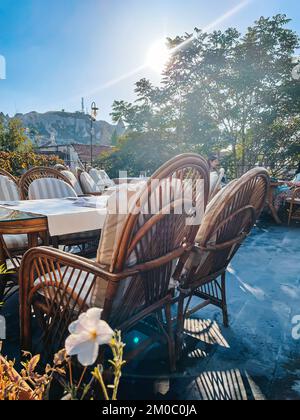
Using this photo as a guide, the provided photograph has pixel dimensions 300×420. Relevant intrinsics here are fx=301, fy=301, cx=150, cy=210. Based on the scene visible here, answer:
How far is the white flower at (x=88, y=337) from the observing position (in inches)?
20.8

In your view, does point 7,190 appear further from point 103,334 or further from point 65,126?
point 65,126

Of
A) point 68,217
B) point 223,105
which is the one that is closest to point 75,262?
point 68,217

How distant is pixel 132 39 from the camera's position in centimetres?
302

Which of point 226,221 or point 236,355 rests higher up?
point 226,221

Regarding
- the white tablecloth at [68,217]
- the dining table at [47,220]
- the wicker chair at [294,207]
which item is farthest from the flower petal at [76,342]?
the wicker chair at [294,207]

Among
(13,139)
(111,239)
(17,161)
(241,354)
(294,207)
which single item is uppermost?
(13,139)

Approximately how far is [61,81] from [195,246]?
18.4ft

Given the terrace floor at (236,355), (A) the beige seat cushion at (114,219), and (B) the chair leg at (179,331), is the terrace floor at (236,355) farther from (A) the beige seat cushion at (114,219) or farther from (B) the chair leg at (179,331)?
(A) the beige seat cushion at (114,219)

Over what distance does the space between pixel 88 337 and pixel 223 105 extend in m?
14.0

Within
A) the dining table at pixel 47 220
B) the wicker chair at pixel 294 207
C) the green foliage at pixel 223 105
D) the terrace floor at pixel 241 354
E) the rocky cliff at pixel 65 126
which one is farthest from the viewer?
the rocky cliff at pixel 65 126

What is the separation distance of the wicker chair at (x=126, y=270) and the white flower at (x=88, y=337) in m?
0.47

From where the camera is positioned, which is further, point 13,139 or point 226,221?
point 13,139

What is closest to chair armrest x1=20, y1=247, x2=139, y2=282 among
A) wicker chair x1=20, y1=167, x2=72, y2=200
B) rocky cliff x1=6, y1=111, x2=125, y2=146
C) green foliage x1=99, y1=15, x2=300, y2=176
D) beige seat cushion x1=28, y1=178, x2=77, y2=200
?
beige seat cushion x1=28, y1=178, x2=77, y2=200

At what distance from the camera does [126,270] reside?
3.51ft
